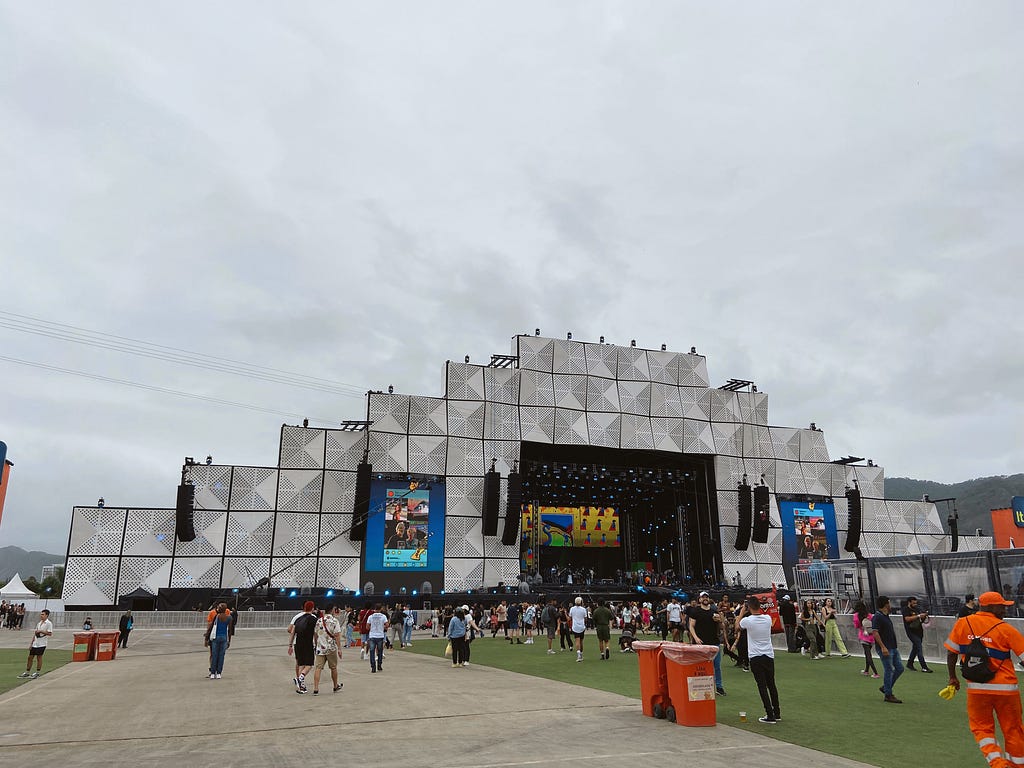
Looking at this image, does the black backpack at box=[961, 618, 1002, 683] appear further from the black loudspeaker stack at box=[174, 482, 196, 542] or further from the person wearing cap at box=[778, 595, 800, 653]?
the black loudspeaker stack at box=[174, 482, 196, 542]

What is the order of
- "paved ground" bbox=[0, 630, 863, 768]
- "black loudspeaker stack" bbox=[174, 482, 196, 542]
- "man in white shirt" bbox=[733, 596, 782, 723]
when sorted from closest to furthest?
"paved ground" bbox=[0, 630, 863, 768]
"man in white shirt" bbox=[733, 596, 782, 723]
"black loudspeaker stack" bbox=[174, 482, 196, 542]

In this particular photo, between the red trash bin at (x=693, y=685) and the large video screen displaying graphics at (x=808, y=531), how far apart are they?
35.5 meters

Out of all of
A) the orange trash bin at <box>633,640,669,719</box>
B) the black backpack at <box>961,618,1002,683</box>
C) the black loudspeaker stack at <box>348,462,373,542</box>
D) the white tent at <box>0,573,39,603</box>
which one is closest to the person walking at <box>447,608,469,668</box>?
the orange trash bin at <box>633,640,669,719</box>

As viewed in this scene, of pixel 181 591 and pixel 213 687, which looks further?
pixel 181 591

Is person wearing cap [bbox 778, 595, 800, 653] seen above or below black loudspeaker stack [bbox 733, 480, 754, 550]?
below

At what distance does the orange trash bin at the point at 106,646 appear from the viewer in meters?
17.0

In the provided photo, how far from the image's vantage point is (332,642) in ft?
35.1

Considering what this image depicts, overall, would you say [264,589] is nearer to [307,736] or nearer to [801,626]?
[801,626]

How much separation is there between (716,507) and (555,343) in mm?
12900

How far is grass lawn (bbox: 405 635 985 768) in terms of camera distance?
21.3 ft

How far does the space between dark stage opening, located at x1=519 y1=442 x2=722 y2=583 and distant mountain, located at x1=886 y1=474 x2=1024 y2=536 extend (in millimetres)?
108839

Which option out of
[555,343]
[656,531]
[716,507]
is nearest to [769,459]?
[716,507]

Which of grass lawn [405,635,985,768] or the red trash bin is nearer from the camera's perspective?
grass lawn [405,635,985,768]

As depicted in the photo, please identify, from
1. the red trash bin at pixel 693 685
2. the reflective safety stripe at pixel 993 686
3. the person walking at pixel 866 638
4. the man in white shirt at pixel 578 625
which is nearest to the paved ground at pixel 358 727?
the red trash bin at pixel 693 685
